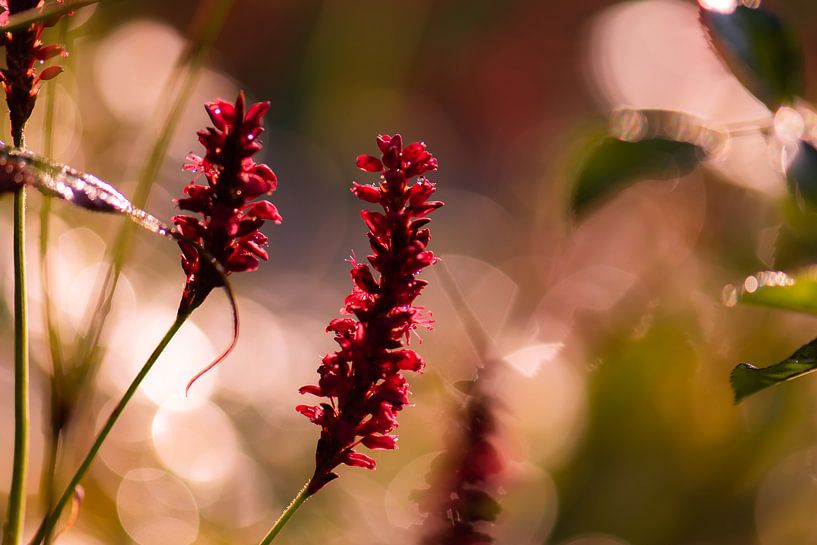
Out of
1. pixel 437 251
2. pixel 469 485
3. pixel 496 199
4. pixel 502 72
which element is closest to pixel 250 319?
pixel 437 251

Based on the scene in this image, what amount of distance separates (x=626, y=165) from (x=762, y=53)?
8 cm

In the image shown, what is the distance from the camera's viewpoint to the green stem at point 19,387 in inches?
12.5

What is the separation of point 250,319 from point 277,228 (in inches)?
22.3

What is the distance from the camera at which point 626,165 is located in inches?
15.5

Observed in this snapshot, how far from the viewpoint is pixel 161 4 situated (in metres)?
2.50

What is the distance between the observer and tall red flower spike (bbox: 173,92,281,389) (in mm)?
338

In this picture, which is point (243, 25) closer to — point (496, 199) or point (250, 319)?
point (496, 199)

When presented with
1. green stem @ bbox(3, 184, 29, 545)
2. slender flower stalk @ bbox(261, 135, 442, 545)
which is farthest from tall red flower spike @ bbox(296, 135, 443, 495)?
green stem @ bbox(3, 184, 29, 545)

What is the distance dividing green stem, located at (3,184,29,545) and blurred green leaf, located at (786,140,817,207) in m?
0.29

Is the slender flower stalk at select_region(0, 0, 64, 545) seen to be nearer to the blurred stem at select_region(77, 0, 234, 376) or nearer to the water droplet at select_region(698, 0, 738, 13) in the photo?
the blurred stem at select_region(77, 0, 234, 376)

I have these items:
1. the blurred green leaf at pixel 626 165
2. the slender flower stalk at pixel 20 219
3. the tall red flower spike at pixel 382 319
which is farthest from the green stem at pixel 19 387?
the blurred green leaf at pixel 626 165

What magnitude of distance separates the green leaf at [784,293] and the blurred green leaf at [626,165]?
0.07 metres

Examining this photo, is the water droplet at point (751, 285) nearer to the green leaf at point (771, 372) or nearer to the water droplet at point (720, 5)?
the green leaf at point (771, 372)

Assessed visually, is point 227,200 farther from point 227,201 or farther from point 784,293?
point 784,293
